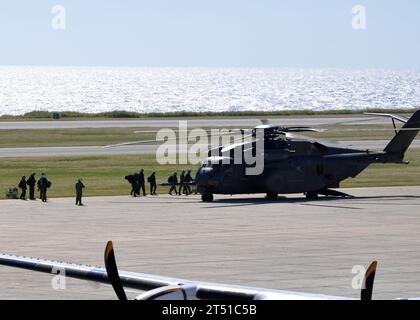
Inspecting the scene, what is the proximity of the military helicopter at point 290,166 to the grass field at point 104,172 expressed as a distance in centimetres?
818

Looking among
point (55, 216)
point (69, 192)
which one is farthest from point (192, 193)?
point (55, 216)

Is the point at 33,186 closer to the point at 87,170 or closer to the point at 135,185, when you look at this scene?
the point at 135,185

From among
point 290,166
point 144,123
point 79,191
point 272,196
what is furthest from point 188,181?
point 144,123

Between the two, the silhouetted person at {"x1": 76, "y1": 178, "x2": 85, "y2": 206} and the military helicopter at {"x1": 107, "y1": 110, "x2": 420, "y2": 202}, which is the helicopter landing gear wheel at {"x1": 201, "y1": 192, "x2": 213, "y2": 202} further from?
the silhouetted person at {"x1": 76, "y1": 178, "x2": 85, "y2": 206}

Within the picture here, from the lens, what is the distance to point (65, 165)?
228 ft

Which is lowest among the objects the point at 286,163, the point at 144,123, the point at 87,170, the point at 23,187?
the point at 23,187

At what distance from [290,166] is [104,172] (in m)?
19.4

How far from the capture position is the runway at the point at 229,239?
1044 inches

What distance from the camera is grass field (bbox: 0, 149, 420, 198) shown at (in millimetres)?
57688

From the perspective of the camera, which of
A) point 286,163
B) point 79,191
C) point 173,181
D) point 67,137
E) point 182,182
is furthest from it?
point 67,137

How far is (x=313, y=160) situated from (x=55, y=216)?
13.7 m

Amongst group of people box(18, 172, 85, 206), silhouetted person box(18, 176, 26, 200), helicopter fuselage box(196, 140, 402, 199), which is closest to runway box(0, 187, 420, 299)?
helicopter fuselage box(196, 140, 402, 199)

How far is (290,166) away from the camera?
49.7 metres
